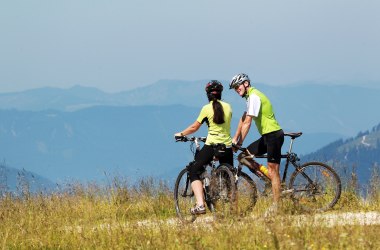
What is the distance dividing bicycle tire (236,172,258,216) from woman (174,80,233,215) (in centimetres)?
31

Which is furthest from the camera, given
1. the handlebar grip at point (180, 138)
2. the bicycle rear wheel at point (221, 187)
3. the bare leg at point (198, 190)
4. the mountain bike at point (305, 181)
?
the handlebar grip at point (180, 138)

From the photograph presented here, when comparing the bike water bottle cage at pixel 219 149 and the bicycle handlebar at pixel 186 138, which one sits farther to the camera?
the bicycle handlebar at pixel 186 138

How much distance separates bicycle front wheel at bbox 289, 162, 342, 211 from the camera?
10.5 m

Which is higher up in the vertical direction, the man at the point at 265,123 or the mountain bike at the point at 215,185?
the man at the point at 265,123

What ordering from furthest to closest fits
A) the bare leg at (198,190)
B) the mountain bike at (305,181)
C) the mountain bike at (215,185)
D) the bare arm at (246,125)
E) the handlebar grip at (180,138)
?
the handlebar grip at (180,138)
the mountain bike at (305,181)
the bare leg at (198,190)
the mountain bike at (215,185)
the bare arm at (246,125)

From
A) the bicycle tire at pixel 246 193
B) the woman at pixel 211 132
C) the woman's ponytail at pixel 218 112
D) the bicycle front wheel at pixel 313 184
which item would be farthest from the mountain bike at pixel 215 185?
the bicycle front wheel at pixel 313 184

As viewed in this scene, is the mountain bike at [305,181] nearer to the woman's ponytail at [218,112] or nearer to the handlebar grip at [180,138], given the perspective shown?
the woman's ponytail at [218,112]

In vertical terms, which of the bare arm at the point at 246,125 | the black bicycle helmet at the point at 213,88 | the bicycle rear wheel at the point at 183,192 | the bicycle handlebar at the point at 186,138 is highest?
the black bicycle helmet at the point at 213,88

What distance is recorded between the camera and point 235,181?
10.2 metres

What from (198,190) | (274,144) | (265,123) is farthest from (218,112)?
(198,190)

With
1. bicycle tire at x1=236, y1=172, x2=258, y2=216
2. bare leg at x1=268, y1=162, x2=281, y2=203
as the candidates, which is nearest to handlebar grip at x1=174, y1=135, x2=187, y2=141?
bicycle tire at x1=236, y1=172, x2=258, y2=216

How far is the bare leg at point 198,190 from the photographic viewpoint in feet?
33.9

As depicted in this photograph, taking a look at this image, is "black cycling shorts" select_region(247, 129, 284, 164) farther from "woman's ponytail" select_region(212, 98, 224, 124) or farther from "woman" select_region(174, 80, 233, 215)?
"woman's ponytail" select_region(212, 98, 224, 124)

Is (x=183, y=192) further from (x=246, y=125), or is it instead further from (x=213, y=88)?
(x=213, y=88)
